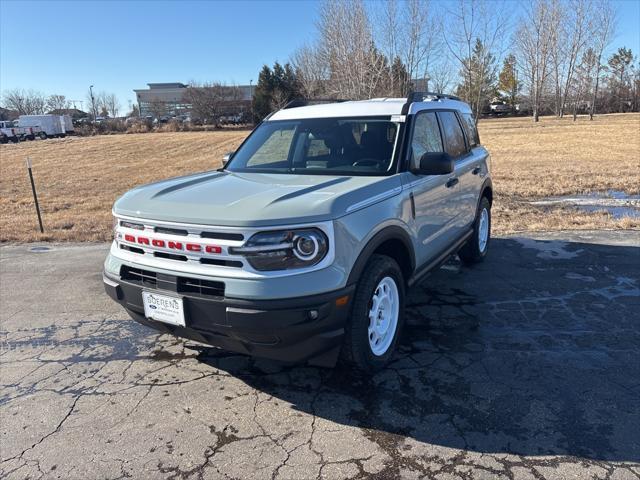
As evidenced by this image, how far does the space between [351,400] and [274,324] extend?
89cm

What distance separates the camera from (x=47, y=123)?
6138 cm

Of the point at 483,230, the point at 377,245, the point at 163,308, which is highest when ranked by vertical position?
the point at 377,245

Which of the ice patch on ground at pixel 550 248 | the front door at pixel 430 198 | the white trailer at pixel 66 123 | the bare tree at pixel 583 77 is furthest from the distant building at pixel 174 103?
the front door at pixel 430 198

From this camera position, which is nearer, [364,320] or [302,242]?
[302,242]

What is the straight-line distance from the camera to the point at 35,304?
5.32 meters

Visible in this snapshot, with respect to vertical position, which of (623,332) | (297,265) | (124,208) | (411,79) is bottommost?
(623,332)

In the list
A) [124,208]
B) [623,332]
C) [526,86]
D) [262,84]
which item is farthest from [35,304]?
[262,84]

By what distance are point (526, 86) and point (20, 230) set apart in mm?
57964

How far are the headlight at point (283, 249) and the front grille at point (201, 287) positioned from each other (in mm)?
235

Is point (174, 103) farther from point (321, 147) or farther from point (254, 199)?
point (254, 199)

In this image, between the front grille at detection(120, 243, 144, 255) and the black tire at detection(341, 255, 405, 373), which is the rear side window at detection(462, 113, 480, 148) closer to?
the black tire at detection(341, 255, 405, 373)

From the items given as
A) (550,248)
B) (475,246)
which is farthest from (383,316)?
(550,248)

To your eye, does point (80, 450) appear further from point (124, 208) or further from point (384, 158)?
point (384, 158)

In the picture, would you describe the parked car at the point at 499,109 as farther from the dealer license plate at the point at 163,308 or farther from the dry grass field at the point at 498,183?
the dealer license plate at the point at 163,308
